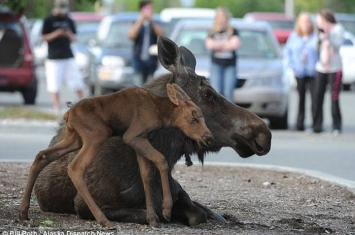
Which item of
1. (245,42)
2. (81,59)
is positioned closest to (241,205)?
(245,42)

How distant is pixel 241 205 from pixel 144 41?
38.3ft

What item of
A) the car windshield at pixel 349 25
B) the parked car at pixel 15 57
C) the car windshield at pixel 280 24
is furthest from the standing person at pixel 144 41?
the car windshield at pixel 280 24

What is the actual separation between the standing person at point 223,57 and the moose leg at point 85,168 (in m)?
11.0

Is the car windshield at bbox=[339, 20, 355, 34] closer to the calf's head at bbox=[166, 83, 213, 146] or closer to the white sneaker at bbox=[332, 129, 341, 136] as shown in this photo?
the white sneaker at bbox=[332, 129, 341, 136]

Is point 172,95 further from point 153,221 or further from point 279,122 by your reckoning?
point 279,122

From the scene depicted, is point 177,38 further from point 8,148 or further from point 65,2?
point 8,148

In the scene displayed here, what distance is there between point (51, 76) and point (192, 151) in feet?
42.3

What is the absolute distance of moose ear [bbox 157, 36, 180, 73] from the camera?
7684 mm

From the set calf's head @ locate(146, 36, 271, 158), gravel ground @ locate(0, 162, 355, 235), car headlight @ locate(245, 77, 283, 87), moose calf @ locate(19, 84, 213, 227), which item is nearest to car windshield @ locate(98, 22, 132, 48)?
car headlight @ locate(245, 77, 283, 87)

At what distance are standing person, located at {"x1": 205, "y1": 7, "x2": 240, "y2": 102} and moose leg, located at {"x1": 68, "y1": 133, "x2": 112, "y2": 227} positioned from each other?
10973 millimetres

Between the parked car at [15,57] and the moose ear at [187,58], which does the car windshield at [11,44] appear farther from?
the moose ear at [187,58]

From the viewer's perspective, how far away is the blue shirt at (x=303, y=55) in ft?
61.9

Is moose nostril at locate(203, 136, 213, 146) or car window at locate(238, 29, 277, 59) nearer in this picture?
moose nostril at locate(203, 136, 213, 146)

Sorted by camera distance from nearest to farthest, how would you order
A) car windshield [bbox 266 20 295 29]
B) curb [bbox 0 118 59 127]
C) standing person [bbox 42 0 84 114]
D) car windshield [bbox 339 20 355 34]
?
curb [bbox 0 118 59 127] < standing person [bbox 42 0 84 114] < car windshield [bbox 339 20 355 34] < car windshield [bbox 266 20 295 29]
